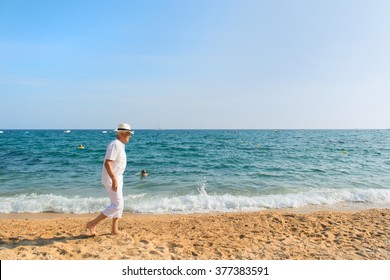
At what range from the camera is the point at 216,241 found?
16.9 feet

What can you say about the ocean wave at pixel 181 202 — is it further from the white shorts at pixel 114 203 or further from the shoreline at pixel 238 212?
the white shorts at pixel 114 203

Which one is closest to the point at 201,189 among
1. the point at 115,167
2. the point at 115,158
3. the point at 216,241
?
the point at 216,241

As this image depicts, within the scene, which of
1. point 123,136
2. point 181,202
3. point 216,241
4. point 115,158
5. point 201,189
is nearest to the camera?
point 115,158

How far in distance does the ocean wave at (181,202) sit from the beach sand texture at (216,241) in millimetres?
2736

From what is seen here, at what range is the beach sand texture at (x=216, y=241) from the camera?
4.35 m

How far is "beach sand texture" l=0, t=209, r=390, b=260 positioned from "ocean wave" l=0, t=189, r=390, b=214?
2.74 metres

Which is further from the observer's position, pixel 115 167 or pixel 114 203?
pixel 114 203

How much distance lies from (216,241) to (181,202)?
5.06 metres

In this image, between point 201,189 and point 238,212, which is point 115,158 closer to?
point 238,212

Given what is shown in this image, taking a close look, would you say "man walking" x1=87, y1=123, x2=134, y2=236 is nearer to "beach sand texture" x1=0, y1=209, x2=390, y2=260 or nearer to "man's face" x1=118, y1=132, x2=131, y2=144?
"man's face" x1=118, y1=132, x2=131, y2=144

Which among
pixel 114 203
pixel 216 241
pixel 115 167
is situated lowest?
pixel 216 241

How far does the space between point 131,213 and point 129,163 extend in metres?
13.4
